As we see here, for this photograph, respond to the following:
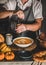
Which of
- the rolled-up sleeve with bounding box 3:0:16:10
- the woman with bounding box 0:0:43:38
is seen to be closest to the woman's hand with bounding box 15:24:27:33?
the woman with bounding box 0:0:43:38

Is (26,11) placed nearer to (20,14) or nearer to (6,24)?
(20,14)

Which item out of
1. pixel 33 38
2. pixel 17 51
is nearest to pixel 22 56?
pixel 17 51

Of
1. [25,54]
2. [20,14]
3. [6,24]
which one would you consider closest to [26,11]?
[20,14]

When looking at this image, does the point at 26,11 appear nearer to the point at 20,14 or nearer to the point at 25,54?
the point at 20,14

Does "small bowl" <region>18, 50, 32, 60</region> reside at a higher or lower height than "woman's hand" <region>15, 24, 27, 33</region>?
lower

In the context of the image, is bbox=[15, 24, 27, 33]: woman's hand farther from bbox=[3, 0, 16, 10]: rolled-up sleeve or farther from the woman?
bbox=[3, 0, 16, 10]: rolled-up sleeve

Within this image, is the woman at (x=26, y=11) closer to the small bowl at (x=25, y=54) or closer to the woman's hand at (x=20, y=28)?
the woman's hand at (x=20, y=28)

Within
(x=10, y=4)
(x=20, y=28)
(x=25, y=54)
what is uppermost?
(x=10, y=4)

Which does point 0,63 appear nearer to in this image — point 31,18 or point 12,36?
point 12,36

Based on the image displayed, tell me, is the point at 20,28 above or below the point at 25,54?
above

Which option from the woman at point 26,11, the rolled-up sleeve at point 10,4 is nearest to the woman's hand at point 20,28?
the woman at point 26,11

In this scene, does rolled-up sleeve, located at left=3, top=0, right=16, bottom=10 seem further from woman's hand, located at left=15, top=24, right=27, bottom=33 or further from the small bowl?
the small bowl

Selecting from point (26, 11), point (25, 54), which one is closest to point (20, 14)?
point (26, 11)

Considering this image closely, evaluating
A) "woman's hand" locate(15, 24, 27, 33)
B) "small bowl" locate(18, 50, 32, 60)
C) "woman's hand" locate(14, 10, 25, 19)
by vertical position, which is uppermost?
"woman's hand" locate(14, 10, 25, 19)
